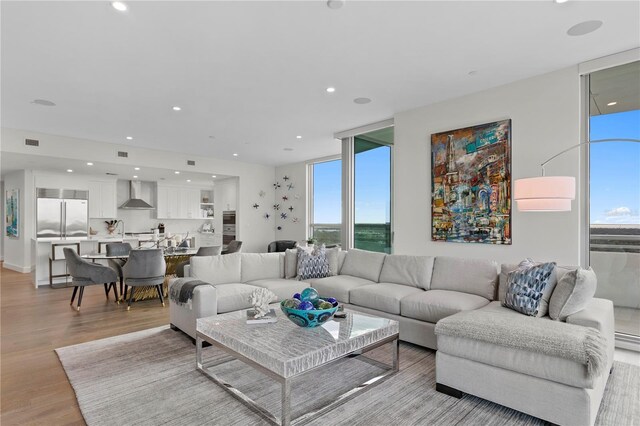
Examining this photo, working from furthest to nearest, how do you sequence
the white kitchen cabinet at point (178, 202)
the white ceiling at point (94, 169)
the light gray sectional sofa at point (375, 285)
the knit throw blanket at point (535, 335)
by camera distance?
the white kitchen cabinet at point (178, 202) < the white ceiling at point (94, 169) < the light gray sectional sofa at point (375, 285) < the knit throw blanket at point (535, 335)

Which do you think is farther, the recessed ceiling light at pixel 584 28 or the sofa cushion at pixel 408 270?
the sofa cushion at pixel 408 270

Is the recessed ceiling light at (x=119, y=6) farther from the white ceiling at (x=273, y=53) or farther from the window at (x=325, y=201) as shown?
the window at (x=325, y=201)

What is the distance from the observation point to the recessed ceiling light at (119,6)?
99.3 inches

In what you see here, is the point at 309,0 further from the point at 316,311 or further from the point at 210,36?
the point at 316,311

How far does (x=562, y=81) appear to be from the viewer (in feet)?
12.4

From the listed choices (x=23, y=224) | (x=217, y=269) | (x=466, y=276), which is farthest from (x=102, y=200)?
(x=466, y=276)

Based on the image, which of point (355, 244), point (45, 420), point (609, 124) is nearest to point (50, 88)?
point (45, 420)

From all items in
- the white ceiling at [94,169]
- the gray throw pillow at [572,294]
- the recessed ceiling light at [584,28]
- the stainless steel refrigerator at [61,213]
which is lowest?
the gray throw pillow at [572,294]

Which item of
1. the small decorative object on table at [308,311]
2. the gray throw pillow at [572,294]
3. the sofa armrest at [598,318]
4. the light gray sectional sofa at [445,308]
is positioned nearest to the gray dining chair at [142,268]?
the light gray sectional sofa at [445,308]

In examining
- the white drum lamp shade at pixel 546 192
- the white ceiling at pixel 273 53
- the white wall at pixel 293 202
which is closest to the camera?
the white ceiling at pixel 273 53

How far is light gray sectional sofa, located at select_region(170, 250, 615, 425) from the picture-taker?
2055mm

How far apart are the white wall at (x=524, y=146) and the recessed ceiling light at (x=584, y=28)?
31.0 inches

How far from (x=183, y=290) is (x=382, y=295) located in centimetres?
209

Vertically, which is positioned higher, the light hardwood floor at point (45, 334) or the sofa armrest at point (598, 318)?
the sofa armrest at point (598, 318)
